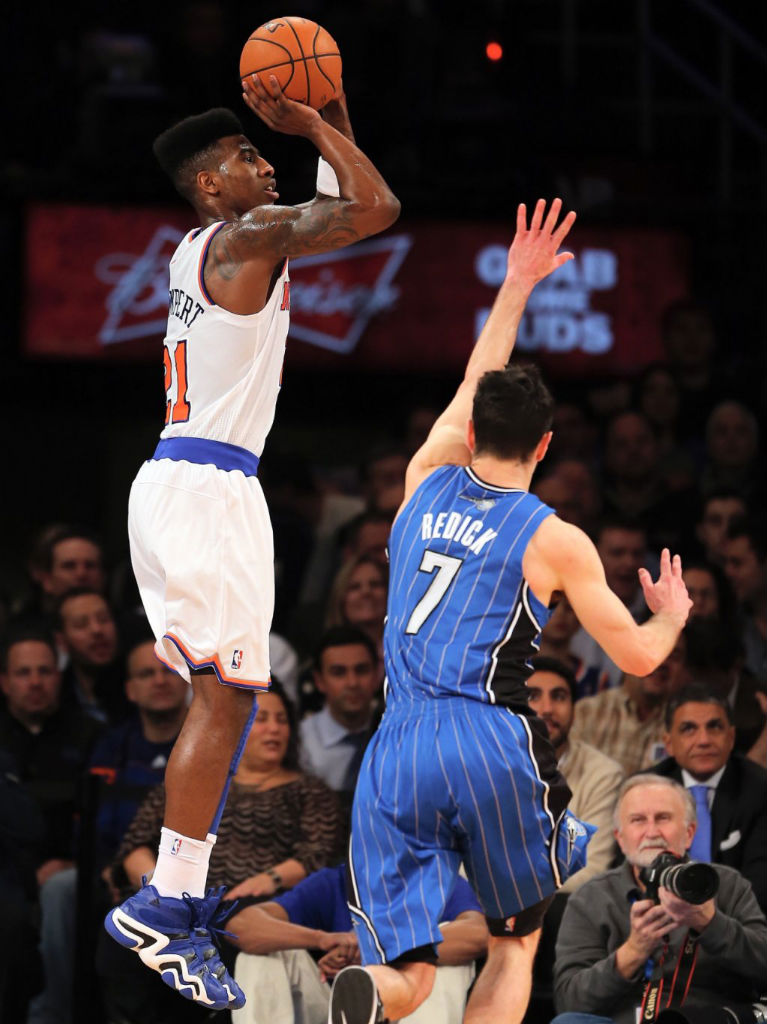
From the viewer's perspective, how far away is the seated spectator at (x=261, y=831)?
7949mm

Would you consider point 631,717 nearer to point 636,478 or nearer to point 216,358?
point 636,478

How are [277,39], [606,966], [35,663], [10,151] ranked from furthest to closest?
[10,151] → [35,663] → [606,966] → [277,39]

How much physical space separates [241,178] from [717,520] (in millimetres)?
5060

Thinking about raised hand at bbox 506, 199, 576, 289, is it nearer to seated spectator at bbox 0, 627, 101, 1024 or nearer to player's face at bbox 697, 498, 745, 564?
seated spectator at bbox 0, 627, 101, 1024


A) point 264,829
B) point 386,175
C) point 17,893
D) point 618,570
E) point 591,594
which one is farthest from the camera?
point 386,175

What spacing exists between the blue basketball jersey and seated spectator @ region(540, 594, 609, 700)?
330cm

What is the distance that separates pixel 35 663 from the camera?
9156mm

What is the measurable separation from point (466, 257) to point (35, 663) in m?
4.72

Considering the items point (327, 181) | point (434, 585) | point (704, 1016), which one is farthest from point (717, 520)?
point (327, 181)

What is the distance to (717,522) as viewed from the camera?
409 inches

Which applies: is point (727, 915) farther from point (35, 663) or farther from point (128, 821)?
point (35, 663)

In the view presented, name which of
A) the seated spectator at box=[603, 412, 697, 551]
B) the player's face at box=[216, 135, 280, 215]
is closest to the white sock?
the player's face at box=[216, 135, 280, 215]

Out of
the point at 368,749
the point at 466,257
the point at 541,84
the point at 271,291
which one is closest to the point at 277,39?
the point at 271,291

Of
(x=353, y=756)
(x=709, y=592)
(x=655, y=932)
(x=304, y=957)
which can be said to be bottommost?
(x=304, y=957)
